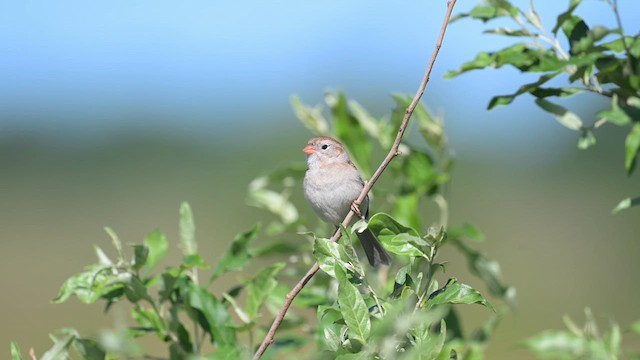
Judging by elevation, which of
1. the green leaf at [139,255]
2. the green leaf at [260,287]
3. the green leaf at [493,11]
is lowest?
the green leaf at [260,287]

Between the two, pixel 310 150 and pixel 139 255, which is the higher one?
pixel 139 255

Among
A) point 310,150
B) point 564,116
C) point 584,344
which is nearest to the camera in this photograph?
point 584,344

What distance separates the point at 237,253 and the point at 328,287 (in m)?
0.47

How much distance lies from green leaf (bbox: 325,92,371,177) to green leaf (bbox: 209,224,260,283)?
71 cm

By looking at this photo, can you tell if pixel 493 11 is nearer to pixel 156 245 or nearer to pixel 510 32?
pixel 510 32

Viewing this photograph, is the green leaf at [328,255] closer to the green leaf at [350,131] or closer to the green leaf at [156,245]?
the green leaf at [156,245]

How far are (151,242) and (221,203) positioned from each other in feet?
57.3

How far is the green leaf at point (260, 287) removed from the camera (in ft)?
7.16

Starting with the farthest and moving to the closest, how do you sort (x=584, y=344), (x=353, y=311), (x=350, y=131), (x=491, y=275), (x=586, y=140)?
(x=350, y=131) → (x=491, y=275) → (x=586, y=140) → (x=584, y=344) → (x=353, y=311)

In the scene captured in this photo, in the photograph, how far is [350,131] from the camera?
2904mm

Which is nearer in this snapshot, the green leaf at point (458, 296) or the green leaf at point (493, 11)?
the green leaf at point (458, 296)

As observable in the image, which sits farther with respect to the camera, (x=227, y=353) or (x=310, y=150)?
(x=310, y=150)

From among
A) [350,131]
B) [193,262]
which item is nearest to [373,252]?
[350,131]

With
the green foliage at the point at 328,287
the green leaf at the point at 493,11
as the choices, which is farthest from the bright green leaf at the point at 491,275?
the green leaf at the point at 493,11
